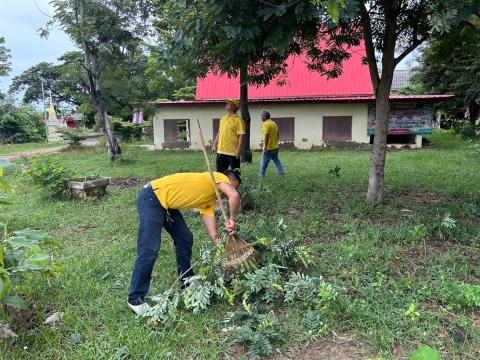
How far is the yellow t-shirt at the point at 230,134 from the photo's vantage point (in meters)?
6.70

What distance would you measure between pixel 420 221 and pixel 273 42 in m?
2.88

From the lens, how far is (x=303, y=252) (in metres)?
3.75

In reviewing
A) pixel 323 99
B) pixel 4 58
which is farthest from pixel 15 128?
pixel 323 99

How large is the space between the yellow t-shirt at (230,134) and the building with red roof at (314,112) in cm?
1052

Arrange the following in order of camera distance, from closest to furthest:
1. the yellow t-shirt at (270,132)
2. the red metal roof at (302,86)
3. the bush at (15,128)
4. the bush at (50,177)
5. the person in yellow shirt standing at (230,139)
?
the person in yellow shirt standing at (230,139) < the bush at (50,177) < the yellow t-shirt at (270,132) < the red metal roof at (302,86) < the bush at (15,128)

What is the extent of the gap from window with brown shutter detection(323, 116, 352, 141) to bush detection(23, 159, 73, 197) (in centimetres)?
1233

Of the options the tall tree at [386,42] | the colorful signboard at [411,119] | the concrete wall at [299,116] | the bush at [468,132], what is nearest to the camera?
the tall tree at [386,42]

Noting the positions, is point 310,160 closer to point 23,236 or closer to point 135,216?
point 135,216

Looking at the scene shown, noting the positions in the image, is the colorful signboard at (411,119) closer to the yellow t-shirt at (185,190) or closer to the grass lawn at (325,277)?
the grass lawn at (325,277)

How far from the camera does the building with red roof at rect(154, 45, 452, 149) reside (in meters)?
16.9

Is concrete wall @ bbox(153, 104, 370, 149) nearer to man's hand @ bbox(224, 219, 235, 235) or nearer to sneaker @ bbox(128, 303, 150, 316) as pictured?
man's hand @ bbox(224, 219, 235, 235)

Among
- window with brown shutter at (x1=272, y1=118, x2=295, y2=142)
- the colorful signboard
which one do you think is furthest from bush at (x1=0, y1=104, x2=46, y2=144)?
the colorful signboard

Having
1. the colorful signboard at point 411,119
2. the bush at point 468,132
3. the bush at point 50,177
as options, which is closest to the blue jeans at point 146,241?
the bush at point 50,177

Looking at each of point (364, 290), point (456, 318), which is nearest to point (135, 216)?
point (364, 290)
